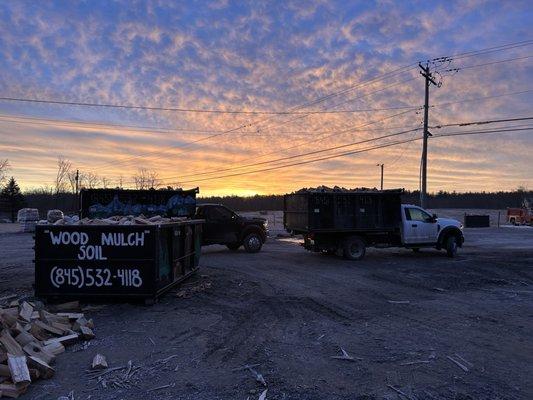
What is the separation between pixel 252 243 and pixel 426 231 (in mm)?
6745

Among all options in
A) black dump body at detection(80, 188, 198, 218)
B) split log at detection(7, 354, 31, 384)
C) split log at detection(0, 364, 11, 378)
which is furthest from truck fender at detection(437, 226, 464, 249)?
split log at detection(0, 364, 11, 378)

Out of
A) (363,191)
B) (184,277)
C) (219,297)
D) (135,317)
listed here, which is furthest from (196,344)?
(363,191)

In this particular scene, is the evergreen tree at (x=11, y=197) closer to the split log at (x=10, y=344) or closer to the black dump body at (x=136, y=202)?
the black dump body at (x=136, y=202)

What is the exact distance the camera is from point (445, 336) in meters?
7.31

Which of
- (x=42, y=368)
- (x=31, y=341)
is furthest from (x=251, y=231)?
(x=42, y=368)

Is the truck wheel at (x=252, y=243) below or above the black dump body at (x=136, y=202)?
below

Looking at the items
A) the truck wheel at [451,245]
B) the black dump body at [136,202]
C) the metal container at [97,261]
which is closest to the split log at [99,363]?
the metal container at [97,261]

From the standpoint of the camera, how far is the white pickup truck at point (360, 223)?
1727 centimetres

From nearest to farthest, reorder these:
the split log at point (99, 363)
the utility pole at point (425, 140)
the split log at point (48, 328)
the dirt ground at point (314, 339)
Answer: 1. the dirt ground at point (314, 339)
2. the split log at point (99, 363)
3. the split log at point (48, 328)
4. the utility pole at point (425, 140)

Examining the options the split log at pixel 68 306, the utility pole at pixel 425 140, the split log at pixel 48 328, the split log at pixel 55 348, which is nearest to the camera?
the split log at pixel 55 348

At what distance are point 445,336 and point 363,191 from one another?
10732 millimetres

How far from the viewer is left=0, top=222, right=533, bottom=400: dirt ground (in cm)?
524

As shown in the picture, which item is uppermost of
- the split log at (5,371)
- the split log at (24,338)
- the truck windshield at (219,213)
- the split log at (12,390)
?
the truck windshield at (219,213)

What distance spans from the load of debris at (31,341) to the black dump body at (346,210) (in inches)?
415
